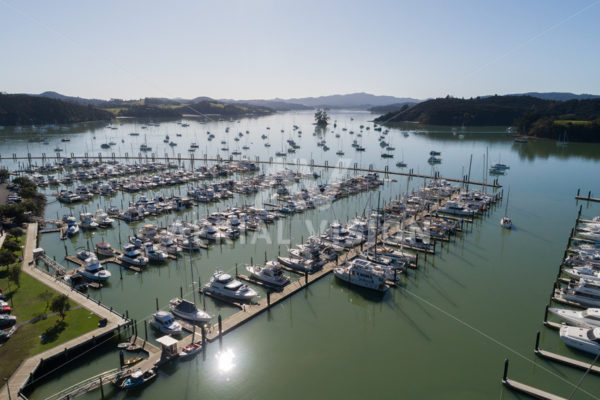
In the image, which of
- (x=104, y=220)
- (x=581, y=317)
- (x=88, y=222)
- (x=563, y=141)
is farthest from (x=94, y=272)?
(x=563, y=141)

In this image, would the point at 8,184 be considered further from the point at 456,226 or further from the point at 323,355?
the point at 456,226

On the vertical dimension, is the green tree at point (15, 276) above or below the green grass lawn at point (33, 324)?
above

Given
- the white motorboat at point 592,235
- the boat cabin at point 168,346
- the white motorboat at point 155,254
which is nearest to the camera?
the boat cabin at point 168,346

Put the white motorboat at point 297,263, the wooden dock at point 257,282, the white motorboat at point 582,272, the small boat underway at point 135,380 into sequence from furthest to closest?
the white motorboat at point 297,263, the white motorboat at point 582,272, the wooden dock at point 257,282, the small boat underway at point 135,380

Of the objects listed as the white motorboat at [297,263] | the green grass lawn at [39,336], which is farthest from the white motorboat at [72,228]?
the white motorboat at [297,263]

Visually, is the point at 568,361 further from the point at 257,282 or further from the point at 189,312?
the point at 189,312

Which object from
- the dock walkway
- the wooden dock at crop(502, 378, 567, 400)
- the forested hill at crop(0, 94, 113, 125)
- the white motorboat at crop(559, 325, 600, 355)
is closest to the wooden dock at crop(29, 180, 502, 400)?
the dock walkway

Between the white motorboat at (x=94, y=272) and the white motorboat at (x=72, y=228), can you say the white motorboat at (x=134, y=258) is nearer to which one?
the white motorboat at (x=94, y=272)
